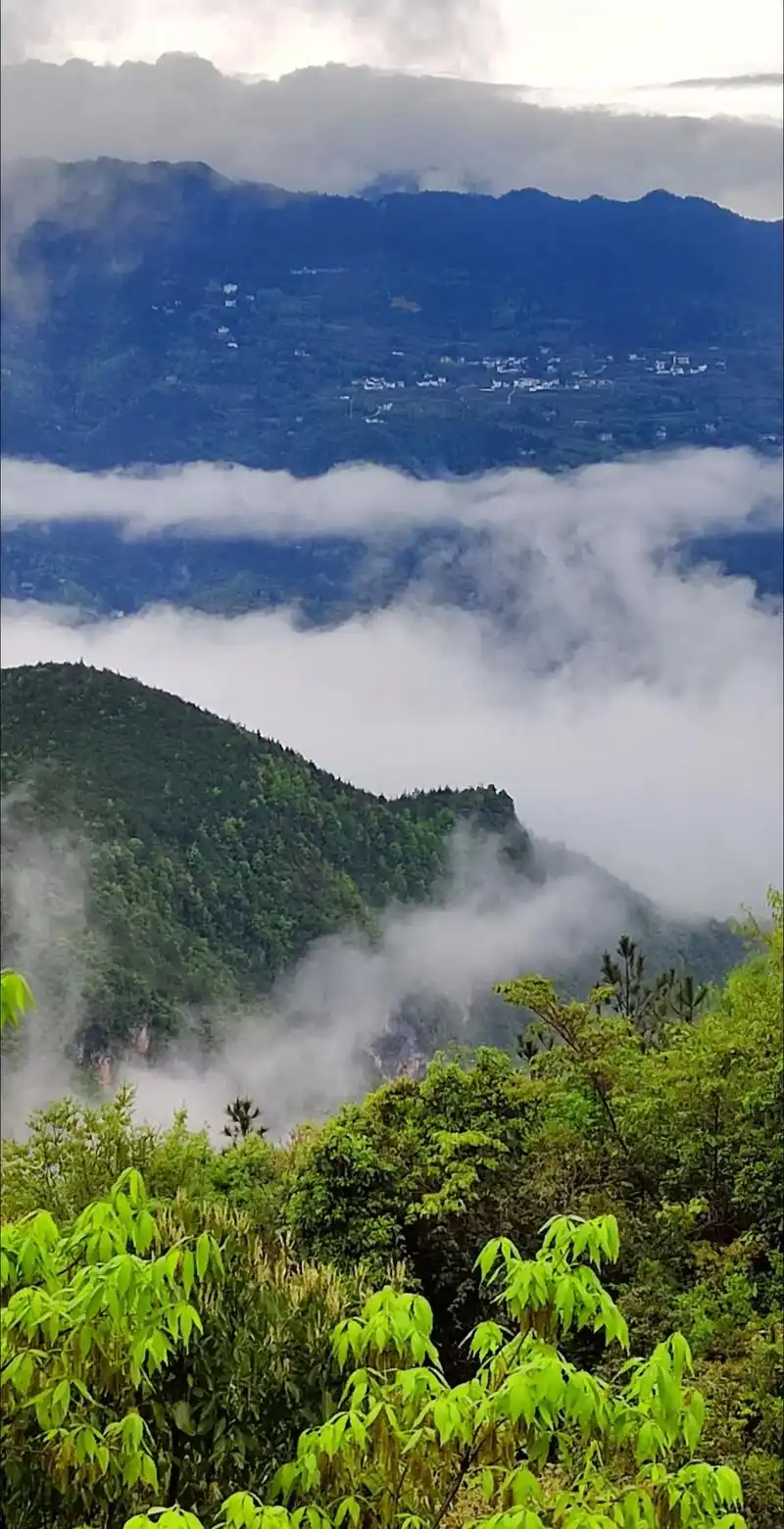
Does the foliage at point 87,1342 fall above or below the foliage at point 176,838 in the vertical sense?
below

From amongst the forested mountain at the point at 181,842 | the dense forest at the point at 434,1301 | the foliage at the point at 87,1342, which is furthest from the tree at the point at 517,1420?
the forested mountain at the point at 181,842

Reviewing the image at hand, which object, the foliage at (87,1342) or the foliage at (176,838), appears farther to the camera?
the foliage at (176,838)

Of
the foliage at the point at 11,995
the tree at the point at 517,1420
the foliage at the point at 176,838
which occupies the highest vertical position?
the foliage at the point at 176,838

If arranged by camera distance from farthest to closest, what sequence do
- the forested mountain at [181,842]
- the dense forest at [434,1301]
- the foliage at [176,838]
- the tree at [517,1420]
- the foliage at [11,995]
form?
the foliage at [176,838] < the forested mountain at [181,842] < the dense forest at [434,1301] < the tree at [517,1420] < the foliage at [11,995]

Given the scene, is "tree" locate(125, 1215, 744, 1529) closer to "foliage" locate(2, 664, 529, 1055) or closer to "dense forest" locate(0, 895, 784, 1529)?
"dense forest" locate(0, 895, 784, 1529)

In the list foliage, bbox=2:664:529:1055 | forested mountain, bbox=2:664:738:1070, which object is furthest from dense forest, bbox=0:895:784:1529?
foliage, bbox=2:664:529:1055

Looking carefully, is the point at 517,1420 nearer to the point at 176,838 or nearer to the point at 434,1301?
the point at 434,1301

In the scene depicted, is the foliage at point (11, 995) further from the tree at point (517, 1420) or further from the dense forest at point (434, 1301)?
the tree at point (517, 1420)

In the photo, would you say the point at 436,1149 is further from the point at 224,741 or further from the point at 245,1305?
the point at 224,741

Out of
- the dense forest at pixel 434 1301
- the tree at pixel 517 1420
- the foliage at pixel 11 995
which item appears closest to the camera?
the foliage at pixel 11 995
